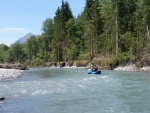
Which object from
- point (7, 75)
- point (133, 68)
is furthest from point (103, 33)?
point (7, 75)

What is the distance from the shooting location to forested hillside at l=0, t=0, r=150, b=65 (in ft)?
178

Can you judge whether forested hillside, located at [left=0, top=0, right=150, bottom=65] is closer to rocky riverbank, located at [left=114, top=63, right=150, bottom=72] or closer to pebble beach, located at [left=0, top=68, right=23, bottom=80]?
rocky riverbank, located at [left=114, top=63, right=150, bottom=72]

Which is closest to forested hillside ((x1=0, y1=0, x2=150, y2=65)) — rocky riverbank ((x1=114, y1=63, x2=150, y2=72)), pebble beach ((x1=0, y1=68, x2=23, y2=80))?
rocky riverbank ((x1=114, y1=63, x2=150, y2=72))

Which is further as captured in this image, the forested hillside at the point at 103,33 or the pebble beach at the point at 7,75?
the forested hillside at the point at 103,33

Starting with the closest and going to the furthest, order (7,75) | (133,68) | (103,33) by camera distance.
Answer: (7,75), (133,68), (103,33)

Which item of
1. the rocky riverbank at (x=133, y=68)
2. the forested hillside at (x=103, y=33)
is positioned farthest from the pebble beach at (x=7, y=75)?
the forested hillside at (x=103, y=33)

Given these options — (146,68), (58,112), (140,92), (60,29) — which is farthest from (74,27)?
(58,112)

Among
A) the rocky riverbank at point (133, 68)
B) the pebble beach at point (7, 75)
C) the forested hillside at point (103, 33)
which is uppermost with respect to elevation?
the forested hillside at point (103, 33)

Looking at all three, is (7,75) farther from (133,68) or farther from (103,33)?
(103,33)

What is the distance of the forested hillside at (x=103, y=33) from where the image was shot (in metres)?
54.4

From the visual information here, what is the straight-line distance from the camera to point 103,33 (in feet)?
238

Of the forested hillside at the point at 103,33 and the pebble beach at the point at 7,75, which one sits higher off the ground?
the forested hillside at the point at 103,33

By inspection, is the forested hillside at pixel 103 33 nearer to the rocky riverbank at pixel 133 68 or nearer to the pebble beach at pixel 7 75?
the rocky riverbank at pixel 133 68

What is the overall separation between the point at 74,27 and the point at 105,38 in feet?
59.4
